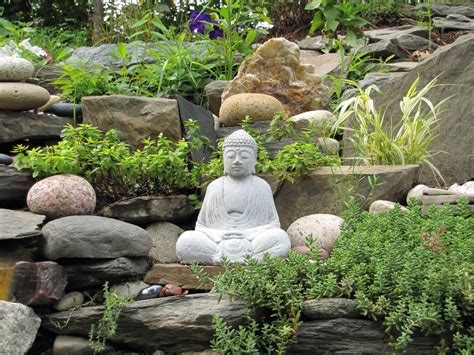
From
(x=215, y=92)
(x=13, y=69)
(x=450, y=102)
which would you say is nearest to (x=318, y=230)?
(x=450, y=102)

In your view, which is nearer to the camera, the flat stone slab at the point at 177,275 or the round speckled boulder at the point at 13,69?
the flat stone slab at the point at 177,275

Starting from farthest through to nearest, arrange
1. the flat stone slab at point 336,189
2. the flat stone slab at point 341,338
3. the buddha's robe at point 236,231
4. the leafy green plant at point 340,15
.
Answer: the leafy green plant at point 340,15 → the flat stone slab at point 336,189 → the buddha's robe at point 236,231 → the flat stone slab at point 341,338

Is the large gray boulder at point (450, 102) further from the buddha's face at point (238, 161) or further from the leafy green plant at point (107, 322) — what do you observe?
the leafy green plant at point (107, 322)

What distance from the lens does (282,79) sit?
830 cm

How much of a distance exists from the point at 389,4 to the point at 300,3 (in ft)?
4.69

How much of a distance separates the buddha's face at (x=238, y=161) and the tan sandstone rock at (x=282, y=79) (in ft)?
7.81

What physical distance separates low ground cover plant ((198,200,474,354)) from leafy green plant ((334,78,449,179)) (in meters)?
1.51

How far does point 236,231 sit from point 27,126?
277 centimetres

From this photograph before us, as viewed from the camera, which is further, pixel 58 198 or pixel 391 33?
pixel 391 33

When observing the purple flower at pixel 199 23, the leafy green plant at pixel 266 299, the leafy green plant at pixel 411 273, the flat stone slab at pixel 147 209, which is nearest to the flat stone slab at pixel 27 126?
the flat stone slab at pixel 147 209

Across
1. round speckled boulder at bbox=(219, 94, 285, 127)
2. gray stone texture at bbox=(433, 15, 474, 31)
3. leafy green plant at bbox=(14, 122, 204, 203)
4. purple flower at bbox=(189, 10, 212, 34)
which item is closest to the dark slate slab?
round speckled boulder at bbox=(219, 94, 285, 127)

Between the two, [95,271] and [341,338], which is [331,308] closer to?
[341,338]

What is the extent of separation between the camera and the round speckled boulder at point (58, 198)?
5.93 meters

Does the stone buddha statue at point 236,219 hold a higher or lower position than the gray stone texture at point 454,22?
lower
